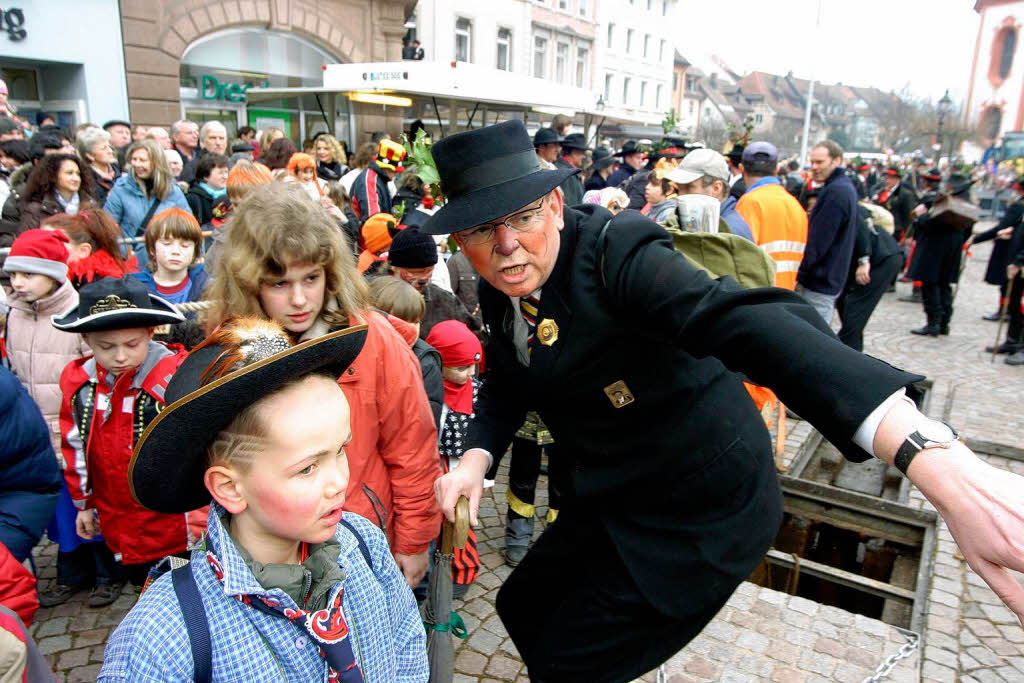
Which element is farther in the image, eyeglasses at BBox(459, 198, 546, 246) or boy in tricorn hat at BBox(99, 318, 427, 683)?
eyeglasses at BBox(459, 198, 546, 246)

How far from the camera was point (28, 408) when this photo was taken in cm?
261

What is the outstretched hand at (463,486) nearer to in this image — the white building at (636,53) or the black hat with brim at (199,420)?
the black hat with brim at (199,420)

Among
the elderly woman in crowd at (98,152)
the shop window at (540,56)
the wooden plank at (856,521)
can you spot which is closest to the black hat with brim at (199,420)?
the wooden plank at (856,521)

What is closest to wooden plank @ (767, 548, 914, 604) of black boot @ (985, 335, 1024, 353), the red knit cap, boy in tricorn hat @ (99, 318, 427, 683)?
boy in tricorn hat @ (99, 318, 427, 683)

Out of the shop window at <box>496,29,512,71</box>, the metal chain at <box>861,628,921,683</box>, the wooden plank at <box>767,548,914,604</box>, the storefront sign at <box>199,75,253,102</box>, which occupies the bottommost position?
the wooden plank at <box>767,548,914,604</box>

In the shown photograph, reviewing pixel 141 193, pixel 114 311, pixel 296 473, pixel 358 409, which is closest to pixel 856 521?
pixel 358 409

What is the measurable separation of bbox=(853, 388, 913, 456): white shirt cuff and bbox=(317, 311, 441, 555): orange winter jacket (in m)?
1.51

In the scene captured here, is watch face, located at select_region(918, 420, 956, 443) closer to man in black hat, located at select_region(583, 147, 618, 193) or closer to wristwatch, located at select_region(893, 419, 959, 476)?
wristwatch, located at select_region(893, 419, 959, 476)

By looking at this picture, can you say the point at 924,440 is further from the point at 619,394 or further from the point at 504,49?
the point at 504,49

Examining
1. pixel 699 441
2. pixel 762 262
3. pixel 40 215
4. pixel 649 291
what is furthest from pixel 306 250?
pixel 40 215

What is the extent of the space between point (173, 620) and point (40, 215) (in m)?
5.18

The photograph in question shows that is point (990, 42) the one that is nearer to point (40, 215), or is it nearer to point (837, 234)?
point (837, 234)

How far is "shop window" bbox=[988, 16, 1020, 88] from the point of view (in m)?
53.0

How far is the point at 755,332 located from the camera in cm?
138
